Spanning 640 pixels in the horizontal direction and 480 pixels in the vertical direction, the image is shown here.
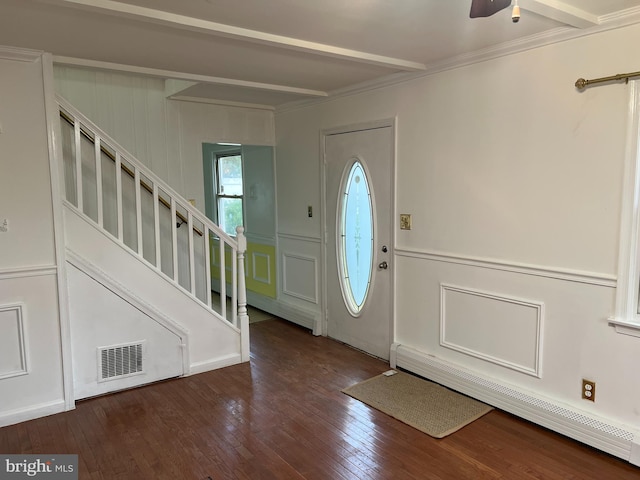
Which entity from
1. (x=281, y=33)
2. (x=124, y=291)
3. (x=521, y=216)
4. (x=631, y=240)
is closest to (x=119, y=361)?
(x=124, y=291)

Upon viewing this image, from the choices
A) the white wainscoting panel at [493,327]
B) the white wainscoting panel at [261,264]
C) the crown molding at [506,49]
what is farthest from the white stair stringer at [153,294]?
the crown molding at [506,49]

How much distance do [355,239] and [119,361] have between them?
2.15 metres

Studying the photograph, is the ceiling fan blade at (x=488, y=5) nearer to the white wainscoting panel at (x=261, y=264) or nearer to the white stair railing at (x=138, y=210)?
the white stair railing at (x=138, y=210)

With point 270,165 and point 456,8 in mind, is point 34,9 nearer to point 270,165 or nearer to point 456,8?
point 456,8

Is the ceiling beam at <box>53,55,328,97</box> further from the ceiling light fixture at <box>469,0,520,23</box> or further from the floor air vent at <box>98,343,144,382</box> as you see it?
the ceiling light fixture at <box>469,0,520,23</box>

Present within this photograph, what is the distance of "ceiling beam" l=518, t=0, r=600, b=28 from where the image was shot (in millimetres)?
2017

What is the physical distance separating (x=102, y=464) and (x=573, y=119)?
10.5ft

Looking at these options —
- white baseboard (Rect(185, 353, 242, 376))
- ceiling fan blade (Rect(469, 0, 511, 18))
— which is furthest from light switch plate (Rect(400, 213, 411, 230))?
ceiling fan blade (Rect(469, 0, 511, 18))

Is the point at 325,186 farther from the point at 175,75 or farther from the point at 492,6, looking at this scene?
the point at 492,6

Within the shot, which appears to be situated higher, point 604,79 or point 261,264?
point 604,79

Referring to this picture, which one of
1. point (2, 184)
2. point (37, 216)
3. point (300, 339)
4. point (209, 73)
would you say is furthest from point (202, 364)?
point (209, 73)

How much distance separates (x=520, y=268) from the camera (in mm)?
2832

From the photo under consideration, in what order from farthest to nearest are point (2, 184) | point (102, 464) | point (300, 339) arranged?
point (300, 339)
point (2, 184)
point (102, 464)

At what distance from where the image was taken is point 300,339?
445 cm
